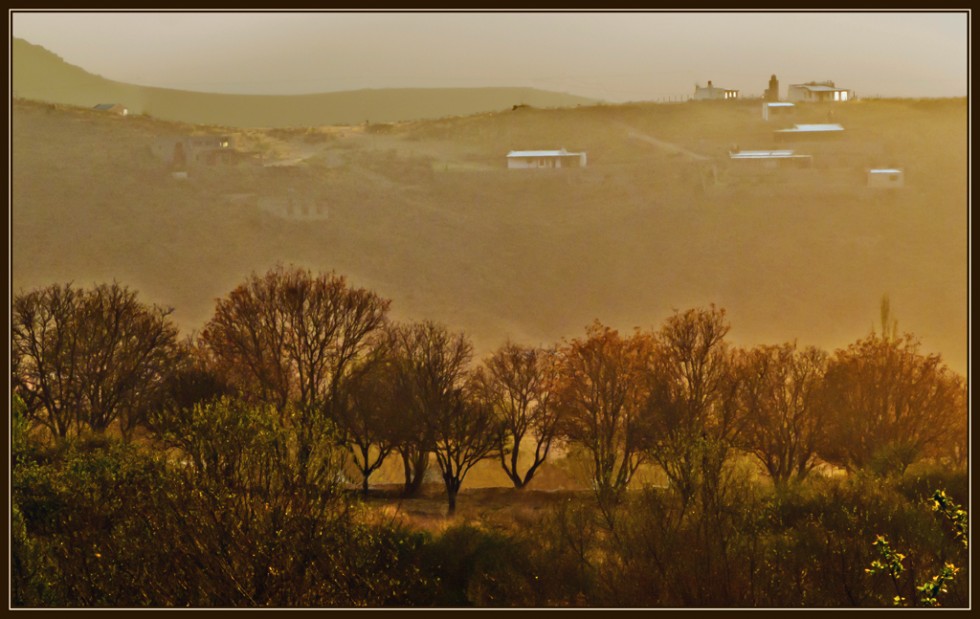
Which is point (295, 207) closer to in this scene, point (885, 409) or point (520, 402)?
point (520, 402)

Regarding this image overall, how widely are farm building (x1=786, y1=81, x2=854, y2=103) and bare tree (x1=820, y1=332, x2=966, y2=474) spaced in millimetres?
67103

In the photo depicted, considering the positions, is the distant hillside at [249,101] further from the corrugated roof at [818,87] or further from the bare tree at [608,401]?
the bare tree at [608,401]

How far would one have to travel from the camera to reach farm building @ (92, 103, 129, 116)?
10681 centimetres

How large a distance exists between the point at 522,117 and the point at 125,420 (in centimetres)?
7822

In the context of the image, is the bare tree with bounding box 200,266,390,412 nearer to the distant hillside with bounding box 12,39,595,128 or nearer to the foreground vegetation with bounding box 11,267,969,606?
the foreground vegetation with bounding box 11,267,969,606

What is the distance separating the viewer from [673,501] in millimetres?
23031

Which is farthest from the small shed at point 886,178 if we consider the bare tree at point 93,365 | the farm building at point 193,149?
the bare tree at point 93,365

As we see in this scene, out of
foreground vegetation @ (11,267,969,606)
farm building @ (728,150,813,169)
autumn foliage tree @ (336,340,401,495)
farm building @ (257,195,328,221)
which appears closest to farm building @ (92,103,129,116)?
farm building @ (257,195,328,221)

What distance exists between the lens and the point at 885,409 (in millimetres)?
36812

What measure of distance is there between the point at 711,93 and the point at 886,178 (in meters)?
18.8

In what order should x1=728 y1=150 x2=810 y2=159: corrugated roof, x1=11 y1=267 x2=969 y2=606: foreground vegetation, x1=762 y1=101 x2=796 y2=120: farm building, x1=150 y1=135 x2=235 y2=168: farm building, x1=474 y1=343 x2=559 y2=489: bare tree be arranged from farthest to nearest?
x1=762 y1=101 x2=796 y2=120: farm building < x1=728 y1=150 x2=810 y2=159: corrugated roof < x1=150 y1=135 x2=235 y2=168: farm building < x1=474 y1=343 x2=559 y2=489: bare tree < x1=11 y1=267 x2=969 y2=606: foreground vegetation

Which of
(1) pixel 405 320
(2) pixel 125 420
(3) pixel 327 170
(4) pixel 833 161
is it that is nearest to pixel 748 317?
(1) pixel 405 320

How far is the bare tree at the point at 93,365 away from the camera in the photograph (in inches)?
1426

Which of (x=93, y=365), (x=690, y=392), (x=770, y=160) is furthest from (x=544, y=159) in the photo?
(x=93, y=365)
